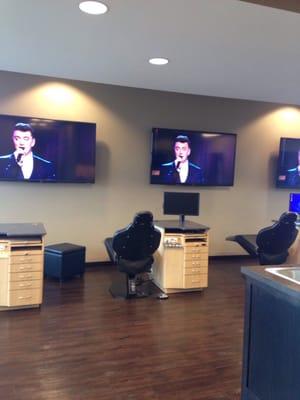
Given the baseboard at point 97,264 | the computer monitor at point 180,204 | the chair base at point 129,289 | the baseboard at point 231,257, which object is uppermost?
the computer monitor at point 180,204

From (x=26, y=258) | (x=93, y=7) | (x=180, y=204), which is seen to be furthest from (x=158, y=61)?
(x=26, y=258)

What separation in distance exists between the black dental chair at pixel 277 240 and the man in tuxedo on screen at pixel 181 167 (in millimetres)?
1631

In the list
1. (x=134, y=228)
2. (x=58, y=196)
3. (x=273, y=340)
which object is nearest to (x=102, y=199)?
(x=58, y=196)

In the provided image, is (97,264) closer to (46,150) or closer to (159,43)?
(46,150)

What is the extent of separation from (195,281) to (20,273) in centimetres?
207

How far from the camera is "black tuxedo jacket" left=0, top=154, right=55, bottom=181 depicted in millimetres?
5020

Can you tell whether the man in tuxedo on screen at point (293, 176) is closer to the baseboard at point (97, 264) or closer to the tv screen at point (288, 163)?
the tv screen at point (288, 163)

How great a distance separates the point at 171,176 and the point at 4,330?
3.39 metres

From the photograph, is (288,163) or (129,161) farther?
(288,163)

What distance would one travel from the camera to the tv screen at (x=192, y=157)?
229 inches

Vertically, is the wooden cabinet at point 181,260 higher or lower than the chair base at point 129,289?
higher

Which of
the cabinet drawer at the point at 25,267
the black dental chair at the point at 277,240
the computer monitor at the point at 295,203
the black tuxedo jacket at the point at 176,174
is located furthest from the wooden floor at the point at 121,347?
the black tuxedo jacket at the point at 176,174

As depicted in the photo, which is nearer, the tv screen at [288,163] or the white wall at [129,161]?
the white wall at [129,161]

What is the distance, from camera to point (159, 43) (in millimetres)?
3553
